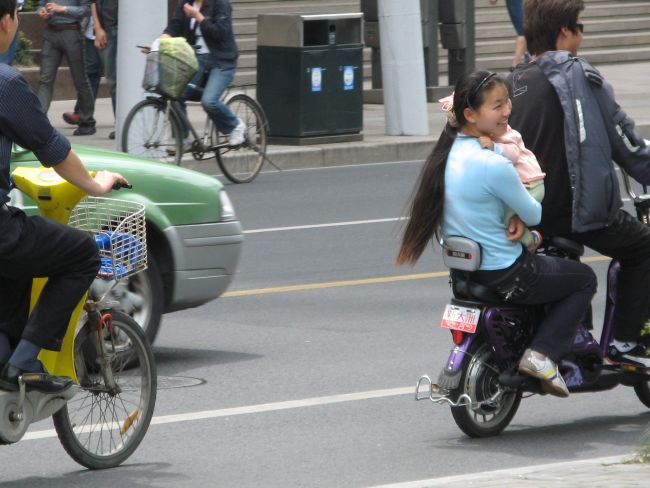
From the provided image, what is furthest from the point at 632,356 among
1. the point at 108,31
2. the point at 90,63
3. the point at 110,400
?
the point at 90,63

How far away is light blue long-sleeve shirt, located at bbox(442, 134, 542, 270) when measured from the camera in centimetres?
611

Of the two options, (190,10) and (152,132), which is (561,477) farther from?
(190,10)

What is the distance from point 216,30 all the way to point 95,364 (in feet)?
29.9

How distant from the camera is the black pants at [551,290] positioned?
6242 mm

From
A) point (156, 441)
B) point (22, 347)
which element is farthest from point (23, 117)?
point (156, 441)

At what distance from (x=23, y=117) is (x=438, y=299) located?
15.9ft

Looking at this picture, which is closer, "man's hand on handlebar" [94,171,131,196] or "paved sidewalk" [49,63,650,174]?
"man's hand on handlebar" [94,171,131,196]

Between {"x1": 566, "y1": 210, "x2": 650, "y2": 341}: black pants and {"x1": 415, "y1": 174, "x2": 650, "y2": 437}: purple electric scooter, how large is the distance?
0.36ft

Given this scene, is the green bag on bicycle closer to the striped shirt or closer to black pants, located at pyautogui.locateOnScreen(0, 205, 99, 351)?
black pants, located at pyautogui.locateOnScreen(0, 205, 99, 351)

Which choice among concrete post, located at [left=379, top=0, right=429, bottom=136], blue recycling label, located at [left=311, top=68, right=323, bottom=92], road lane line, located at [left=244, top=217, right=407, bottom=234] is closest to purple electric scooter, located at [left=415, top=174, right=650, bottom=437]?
road lane line, located at [left=244, top=217, right=407, bottom=234]

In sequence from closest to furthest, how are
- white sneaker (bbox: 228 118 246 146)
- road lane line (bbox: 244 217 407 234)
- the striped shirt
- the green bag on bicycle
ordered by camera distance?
the striped shirt < road lane line (bbox: 244 217 407 234) < the green bag on bicycle < white sneaker (bbox: 228 118 246 146)

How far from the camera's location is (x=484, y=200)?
6.20 meters

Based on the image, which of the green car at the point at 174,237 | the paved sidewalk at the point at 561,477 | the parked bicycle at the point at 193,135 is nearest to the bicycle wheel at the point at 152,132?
the parked bicycle at the point at 193,135

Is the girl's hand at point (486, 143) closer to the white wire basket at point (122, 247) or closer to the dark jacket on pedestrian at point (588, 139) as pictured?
the dark jacket on pedestrian at point (588, 139)
